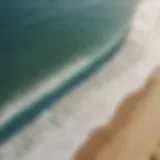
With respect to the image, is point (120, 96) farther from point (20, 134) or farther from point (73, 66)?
point (20, 134)

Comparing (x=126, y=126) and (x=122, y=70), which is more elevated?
(x=122, y=70)

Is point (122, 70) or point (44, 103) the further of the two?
point (122, 70)

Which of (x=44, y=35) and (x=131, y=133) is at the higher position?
(x=44, y=35)

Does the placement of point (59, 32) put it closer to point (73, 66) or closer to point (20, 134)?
point (73, 66)

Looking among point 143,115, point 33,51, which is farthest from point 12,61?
point 143,115

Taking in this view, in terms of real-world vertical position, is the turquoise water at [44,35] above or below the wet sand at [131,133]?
above

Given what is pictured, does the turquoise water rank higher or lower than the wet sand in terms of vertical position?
higher
